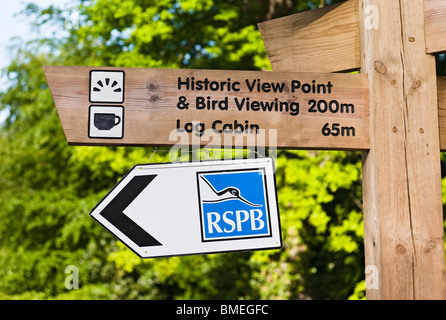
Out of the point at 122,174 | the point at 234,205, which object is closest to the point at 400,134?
the point at 234,205

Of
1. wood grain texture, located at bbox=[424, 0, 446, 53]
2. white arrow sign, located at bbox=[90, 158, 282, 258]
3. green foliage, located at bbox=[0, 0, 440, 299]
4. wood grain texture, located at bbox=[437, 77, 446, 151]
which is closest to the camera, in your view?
white arrow sign, located at bbox=[90, 158, 282, 258]

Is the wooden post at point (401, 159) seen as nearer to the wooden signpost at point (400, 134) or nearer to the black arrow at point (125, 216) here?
the wooden signpost at point (400, 134)

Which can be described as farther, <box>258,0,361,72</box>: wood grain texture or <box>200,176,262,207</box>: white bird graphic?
<box>258,0,361,72</box>: wood grain texture

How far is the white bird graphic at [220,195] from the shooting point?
86.8 inches

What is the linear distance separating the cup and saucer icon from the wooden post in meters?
1.13

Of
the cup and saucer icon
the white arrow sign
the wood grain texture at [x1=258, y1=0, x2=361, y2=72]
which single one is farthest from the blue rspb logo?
the wood grain texture at [x1=258, y1=0, x2=361, y2=72]

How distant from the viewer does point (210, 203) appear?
2.21m

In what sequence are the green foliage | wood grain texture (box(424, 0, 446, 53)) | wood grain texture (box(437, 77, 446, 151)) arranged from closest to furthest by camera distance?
wood grain texture (box(424, 0, 446, 53)), wood grain texture (box(437, 77, 446, 151)), the green foliage

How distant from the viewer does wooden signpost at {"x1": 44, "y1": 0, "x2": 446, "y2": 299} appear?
2.27m

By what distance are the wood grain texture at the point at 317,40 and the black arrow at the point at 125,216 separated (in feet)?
3.16

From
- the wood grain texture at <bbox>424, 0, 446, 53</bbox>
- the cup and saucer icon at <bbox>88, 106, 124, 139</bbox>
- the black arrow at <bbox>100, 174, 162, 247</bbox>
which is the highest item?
the wood grain texture at <bbox>424, 0, 446, 53</bbox>

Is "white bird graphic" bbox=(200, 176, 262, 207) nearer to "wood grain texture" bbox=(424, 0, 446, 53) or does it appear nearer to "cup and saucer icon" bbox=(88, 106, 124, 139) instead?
"cup and saucer icon" bbox=(88, 106, 124, 139)

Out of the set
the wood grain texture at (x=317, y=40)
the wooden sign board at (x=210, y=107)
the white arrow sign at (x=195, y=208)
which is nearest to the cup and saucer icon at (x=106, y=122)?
the wooden sign board at (x=210, y=107)
